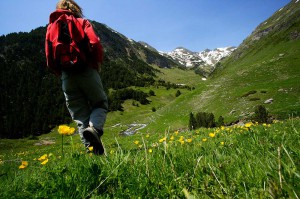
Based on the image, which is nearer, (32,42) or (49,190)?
(49,190)

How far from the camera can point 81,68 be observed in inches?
209

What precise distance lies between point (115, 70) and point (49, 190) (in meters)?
167

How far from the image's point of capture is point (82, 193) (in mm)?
1825

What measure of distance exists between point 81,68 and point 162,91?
136m

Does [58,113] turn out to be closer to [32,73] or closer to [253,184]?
[32,73]

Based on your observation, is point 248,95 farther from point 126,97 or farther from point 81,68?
point 126,97

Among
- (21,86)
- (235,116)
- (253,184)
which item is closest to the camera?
(253,184)

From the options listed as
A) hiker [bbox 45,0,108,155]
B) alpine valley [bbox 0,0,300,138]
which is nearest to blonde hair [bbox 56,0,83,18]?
hiker [bbox 45,0,108,155]

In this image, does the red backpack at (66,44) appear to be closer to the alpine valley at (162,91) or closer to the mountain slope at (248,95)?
the alpine valley at (162,91)

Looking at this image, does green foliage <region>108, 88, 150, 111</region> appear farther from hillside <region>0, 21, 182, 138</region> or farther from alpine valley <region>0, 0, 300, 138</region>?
hillside <region>0, 21, 182, 138</region>

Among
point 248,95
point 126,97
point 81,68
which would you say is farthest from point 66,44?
point 126,97

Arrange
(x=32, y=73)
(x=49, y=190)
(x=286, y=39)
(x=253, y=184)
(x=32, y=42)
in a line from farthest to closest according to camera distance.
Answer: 1. (x=32, y=42)
2. (x=32, y=73)
3. (x=286, y=39)
4. (x=49, y=190)
5. (x=253, y=184)

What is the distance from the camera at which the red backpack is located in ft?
16.8

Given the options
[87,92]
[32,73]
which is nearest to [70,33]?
[87,92]
